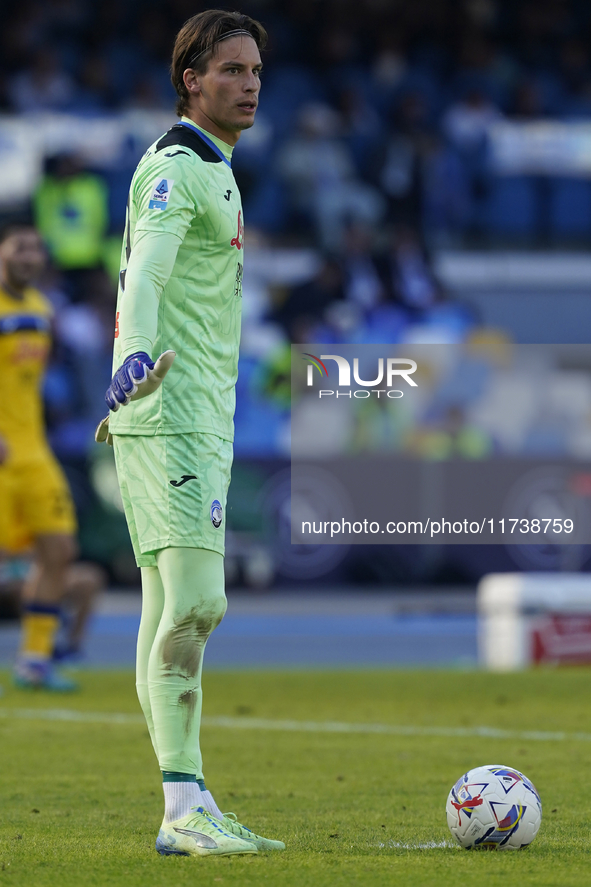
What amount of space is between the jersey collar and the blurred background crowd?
966 cm

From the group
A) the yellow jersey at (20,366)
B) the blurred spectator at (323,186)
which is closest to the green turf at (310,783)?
the yellow jersey at (20,366)

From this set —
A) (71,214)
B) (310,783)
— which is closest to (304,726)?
(310,783)

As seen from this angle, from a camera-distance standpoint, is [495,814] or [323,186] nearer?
[495,814]

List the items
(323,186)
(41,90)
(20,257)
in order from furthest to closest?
(41,90) < (323,186) < (20,257)

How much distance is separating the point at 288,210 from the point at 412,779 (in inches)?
516

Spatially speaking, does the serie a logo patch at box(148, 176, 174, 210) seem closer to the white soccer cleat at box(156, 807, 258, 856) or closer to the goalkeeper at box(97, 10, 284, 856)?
the goalkeeper at box(97, 10, 284, 856)

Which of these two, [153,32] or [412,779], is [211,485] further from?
[153,32]

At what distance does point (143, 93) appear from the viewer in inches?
680

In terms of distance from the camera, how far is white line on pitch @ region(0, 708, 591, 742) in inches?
234

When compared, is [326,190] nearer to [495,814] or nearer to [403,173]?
[403,173]

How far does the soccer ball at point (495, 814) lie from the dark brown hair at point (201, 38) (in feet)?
6.36

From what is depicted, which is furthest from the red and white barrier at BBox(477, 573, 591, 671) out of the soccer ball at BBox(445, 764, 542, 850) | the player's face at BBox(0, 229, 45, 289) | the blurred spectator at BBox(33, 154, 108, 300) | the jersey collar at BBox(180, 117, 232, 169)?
the blurred spectator at BBox(33, 154, 108, 300)

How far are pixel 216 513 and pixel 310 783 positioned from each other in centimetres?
170

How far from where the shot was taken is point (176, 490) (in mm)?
3387
